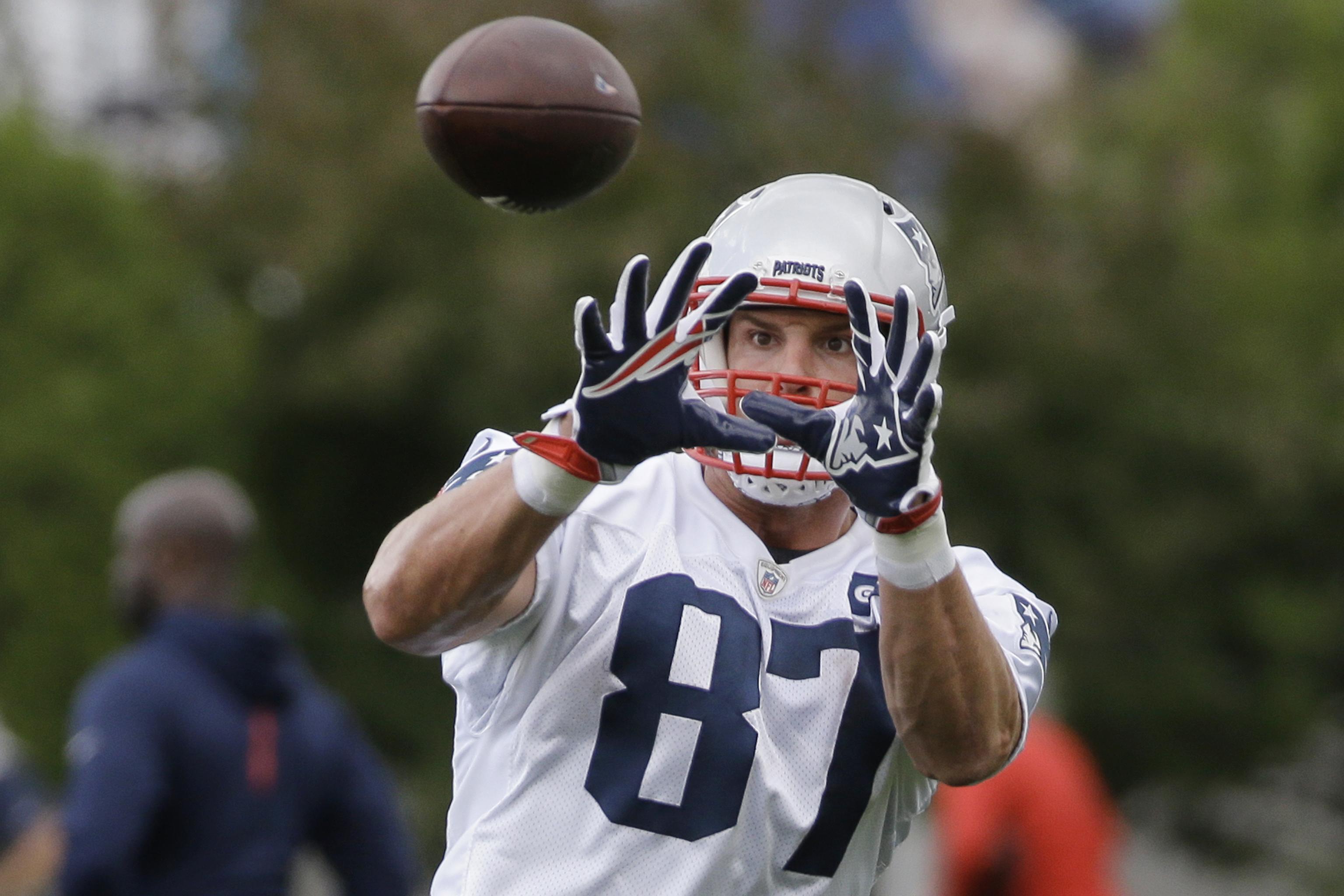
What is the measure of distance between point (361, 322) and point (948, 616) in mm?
10975

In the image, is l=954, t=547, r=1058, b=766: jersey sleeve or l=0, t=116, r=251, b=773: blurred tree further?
l=0, t=116, r=251, b=773: blurred tree

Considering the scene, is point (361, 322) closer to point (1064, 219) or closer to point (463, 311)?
point (463, 311)

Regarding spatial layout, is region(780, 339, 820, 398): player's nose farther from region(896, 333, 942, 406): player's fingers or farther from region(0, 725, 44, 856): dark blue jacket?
region(0, 725, 44, 856): dark blue jacket

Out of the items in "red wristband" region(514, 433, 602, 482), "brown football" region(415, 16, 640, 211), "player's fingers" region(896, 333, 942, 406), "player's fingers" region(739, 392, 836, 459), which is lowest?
"red wristband" region(514, 433, 602, 482)

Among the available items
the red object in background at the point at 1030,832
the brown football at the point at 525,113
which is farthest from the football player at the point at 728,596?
the red object in background at the point at 1030,832

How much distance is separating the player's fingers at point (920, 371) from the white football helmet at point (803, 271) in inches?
8.0

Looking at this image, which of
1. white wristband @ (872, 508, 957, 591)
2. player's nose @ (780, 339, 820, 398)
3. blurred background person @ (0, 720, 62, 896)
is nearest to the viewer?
white wristband @ (872, 508, 957, 591)

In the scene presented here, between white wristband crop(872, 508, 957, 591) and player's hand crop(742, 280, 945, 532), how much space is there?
16 millimetres

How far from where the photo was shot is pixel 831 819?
9.11ft

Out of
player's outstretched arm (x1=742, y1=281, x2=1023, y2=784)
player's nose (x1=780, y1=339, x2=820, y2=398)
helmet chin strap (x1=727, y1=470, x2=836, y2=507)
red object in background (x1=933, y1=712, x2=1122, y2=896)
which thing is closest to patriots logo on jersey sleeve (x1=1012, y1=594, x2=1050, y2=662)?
player's outstretched arm (x1=742, y1=281, x2=1023, y2=784)

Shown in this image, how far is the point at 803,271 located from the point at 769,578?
46 cm

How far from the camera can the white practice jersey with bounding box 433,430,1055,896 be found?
8.85 ft

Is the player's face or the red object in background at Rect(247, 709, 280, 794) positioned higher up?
the player's face

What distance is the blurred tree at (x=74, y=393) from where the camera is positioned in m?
11.3
